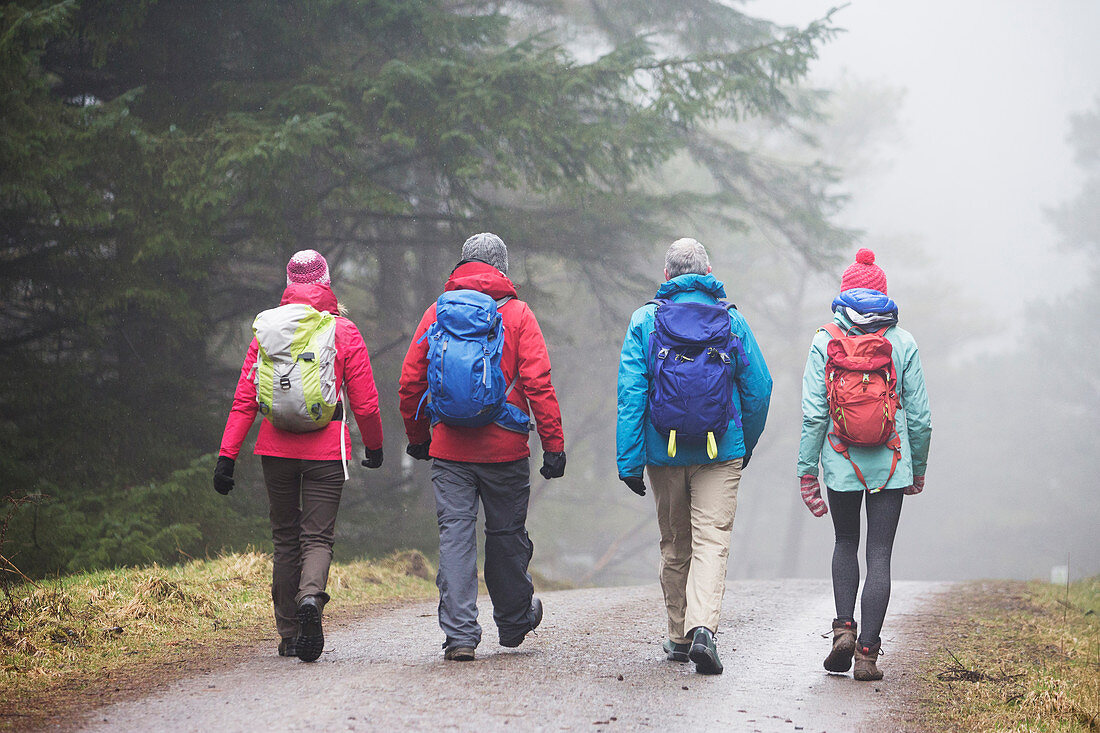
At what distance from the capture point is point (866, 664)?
5434 mm

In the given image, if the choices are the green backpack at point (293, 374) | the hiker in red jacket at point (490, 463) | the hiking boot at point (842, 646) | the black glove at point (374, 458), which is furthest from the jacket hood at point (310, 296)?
the hiking boot at point (842, 646)

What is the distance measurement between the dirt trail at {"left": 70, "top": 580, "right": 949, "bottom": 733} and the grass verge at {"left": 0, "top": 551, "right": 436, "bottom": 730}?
0.32 m

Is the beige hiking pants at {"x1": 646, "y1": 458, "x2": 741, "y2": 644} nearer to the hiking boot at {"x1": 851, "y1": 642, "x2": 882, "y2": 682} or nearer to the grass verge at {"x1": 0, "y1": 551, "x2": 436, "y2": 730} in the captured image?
the hiking boot at {"x1": 851, "y1": 642, "x2": 882, "y2": 682}

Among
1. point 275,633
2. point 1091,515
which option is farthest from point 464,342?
point 1091,515

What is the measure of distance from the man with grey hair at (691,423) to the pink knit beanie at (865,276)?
0.75 meters

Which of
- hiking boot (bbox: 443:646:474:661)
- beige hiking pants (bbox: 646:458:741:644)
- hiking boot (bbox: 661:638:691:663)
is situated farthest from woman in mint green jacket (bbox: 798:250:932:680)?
hiking boot (bbox: 443:646:474:661)

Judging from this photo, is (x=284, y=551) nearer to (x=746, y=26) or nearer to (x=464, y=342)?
(x=464, y=342)

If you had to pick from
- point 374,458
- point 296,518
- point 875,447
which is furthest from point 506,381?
point 875,447

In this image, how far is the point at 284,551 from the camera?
216 inches

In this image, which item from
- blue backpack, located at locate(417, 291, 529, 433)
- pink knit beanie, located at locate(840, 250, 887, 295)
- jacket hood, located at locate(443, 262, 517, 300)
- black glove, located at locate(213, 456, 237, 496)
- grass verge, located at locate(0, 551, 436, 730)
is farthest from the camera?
pink knit beanie, located at locate(840, 250, 887, 295)

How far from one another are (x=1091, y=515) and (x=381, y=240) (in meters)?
50.3

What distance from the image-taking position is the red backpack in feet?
17.7

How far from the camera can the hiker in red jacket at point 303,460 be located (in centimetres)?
538

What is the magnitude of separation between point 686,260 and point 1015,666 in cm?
328
